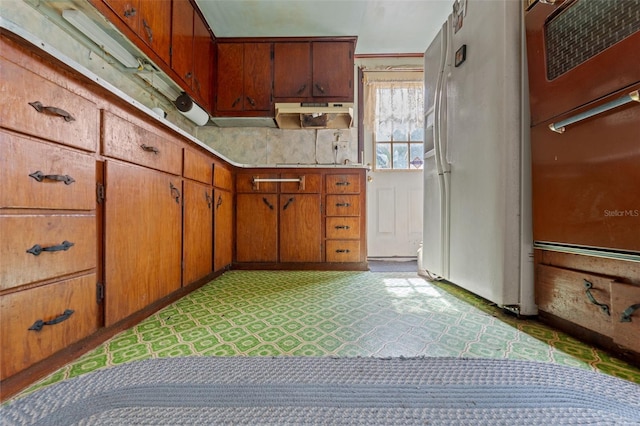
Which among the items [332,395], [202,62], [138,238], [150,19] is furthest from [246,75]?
[332,395]

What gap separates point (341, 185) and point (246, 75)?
1.57 m

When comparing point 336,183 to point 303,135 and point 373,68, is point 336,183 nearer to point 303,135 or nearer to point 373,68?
point 303,135

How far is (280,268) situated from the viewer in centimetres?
239

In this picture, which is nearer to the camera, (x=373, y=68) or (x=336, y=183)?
(x=336, y=183)

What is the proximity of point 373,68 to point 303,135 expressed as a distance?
124 cm

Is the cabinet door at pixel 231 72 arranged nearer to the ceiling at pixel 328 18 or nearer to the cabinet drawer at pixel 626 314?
the ceiling at pixel 328 18

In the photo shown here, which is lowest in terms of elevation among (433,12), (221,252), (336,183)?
(221,252)

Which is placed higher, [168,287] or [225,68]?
[225,68]

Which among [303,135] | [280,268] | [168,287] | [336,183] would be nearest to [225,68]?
[303,135]

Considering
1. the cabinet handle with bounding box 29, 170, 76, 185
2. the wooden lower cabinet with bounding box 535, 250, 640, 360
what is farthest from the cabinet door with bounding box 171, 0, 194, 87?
the wooden lower cabinet with bounding box 535, 250, 640, 360

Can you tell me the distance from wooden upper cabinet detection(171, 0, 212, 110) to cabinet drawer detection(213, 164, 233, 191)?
0.77 meters

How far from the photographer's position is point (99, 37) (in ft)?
4.89

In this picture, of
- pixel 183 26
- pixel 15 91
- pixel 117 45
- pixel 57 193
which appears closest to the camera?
pixel 15 91

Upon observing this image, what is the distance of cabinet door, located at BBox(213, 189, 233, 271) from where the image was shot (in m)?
2.02
